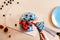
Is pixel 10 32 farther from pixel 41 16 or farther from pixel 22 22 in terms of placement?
pixel 41 16

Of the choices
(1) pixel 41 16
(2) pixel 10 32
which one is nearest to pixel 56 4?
(1) pixel 41 16

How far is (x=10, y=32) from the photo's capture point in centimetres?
108

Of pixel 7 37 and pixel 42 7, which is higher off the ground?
pixel 42 7

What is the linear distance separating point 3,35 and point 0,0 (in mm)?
253

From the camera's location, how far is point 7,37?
1.07m

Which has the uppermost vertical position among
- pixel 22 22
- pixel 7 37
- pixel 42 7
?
pixel 42 7

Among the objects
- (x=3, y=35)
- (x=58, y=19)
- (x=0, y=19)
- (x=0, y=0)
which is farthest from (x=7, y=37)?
(x=58, y=19)

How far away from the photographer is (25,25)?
3.46 ft

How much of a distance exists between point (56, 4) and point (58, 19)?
12 cm

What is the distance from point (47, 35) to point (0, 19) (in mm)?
353

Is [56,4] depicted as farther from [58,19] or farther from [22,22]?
[22,22]

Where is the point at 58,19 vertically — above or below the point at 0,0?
below

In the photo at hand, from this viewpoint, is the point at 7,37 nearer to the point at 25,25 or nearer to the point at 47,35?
the point at 25,25

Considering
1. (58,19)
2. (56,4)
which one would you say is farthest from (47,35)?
(56,4)
